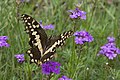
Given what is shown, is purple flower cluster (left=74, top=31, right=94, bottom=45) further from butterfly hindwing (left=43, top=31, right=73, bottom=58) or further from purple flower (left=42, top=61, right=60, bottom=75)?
purple flower (left=42, top=61, right=60, bottom=75)

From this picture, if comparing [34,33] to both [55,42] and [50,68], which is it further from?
[50,68]

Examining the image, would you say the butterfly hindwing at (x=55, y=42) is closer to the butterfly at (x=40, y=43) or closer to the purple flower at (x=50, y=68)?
the butterfly at (x=40, y=43)

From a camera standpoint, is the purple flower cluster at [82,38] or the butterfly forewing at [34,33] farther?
the purple flower cluster at [82,38]

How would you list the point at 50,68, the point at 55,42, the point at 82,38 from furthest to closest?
the point at 82,38, the point at 55,42, the point at 50,68

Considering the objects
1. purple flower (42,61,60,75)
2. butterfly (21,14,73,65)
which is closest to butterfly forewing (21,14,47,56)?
butterfly (21,14,73,65)

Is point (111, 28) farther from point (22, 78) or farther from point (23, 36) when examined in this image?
point (22, 78)

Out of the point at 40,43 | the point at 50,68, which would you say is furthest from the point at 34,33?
the point at 50,68

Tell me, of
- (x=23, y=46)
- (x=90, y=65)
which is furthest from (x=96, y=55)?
(x=23, y=46)

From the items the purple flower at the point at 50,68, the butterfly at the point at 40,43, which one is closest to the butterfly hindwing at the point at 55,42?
the butterfly at the point at 40,43
